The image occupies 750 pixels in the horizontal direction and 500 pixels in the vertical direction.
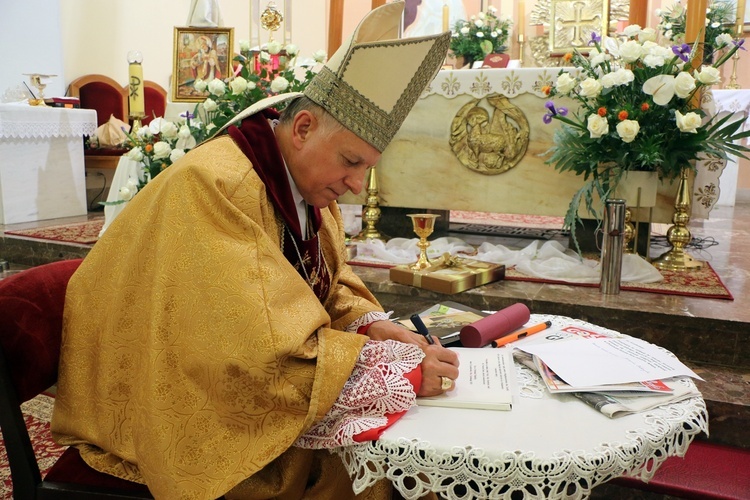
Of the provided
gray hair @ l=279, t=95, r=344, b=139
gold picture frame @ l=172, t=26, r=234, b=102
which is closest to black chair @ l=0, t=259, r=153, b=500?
gray hair @ l=279, t=95, r=344, b=139

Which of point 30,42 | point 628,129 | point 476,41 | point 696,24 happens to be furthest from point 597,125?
point 30,42

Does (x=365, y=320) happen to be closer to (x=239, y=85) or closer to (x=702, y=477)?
(x=702, y=477)

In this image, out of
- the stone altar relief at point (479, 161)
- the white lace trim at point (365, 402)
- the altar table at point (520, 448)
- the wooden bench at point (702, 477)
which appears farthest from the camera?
the stone altar relief at point (479, 161)

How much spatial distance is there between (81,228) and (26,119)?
3.47 ft

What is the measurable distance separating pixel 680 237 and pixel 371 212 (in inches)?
75.7

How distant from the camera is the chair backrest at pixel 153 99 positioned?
7918 mm

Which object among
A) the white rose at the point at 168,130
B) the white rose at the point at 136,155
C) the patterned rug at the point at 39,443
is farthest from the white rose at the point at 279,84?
the patterned rug at the point at 39,443

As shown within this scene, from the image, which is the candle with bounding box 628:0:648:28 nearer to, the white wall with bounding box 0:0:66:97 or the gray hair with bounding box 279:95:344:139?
the gray hair with bounding box 279:95:344:139

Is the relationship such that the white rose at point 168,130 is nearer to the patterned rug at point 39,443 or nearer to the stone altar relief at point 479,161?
the stone altar relief at point 479,161

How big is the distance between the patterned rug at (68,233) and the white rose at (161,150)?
115 centimetres

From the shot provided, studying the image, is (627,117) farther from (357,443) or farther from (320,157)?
(357,443)

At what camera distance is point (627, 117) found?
11.5ft

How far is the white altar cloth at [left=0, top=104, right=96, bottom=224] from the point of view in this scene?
5715 mm

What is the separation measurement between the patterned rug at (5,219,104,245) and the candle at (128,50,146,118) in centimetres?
96
